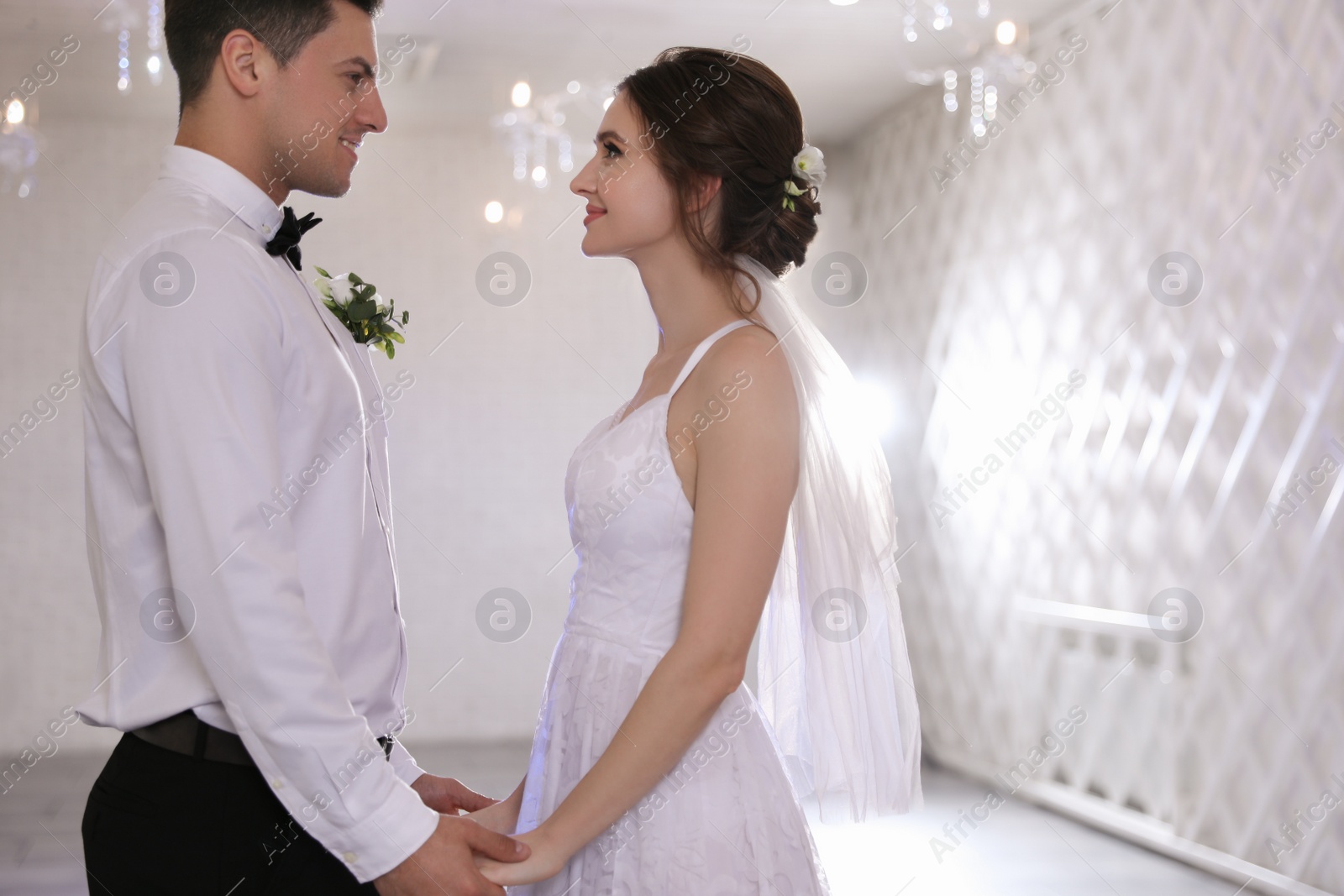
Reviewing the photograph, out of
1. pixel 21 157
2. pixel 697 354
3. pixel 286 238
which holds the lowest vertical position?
pixel 697 354

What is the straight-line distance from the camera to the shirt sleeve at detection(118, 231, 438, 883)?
1.05 metres

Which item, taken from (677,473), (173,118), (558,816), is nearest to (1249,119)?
(677,473)

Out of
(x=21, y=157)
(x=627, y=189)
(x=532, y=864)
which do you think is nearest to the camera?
(x=532, y=864)

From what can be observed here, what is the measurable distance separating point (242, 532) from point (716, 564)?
52 centimetres

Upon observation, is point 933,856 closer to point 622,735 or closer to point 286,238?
point 622,735

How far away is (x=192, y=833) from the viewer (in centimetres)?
113

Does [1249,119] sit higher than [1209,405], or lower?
higher

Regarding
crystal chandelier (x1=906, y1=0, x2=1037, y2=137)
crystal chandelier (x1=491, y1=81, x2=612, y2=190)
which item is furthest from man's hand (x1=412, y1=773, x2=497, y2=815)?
crystal chandelier (x1=491, y1=81, x2=612, y2=190)

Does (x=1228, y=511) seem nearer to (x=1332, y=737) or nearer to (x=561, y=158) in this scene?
(x=1332, y=737)

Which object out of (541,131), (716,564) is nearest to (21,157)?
(541,131)

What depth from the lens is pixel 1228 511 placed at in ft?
11.5

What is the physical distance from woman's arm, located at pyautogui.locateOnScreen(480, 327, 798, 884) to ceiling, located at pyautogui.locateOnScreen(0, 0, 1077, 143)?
11.3 feet

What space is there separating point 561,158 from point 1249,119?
10.8 ft

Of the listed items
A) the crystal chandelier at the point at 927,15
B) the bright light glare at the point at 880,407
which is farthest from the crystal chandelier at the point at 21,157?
the bright light glare at the point at 880,407
